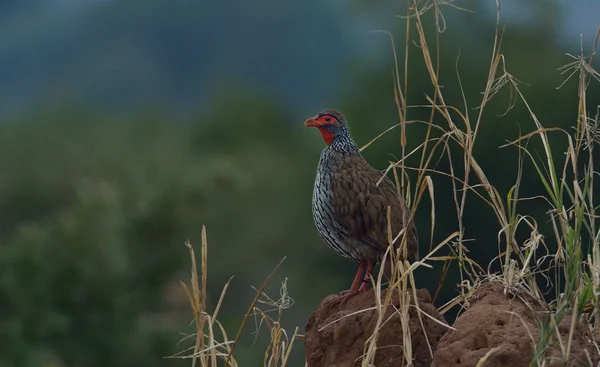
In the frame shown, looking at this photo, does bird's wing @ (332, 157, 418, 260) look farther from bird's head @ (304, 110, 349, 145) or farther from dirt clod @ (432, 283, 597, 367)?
dirt clod @ (432, 283, 597, 367)

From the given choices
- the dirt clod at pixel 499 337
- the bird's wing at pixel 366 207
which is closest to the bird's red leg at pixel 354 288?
the bird's wing at pixel 366 207

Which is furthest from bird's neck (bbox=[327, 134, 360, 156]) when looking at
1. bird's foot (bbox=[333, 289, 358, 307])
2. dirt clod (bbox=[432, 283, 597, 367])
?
dirt clod (bbox=[432, 283, 597, 367])

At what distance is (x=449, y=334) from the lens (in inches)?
166

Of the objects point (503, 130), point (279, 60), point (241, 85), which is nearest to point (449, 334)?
point (503, 130)

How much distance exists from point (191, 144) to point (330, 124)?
49546mm

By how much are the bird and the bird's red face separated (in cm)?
27

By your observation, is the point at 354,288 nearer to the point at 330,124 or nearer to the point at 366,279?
the point at 366,279

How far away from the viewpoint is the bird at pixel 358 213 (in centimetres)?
572

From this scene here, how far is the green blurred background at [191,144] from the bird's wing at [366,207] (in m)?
1.10

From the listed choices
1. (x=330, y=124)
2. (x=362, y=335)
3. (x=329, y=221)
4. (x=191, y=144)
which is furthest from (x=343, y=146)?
(x=191, y=144)

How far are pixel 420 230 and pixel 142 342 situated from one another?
25.7 ft

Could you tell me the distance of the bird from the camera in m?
5.72

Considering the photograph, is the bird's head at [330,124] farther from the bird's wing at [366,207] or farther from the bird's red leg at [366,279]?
the bird's red leg at [366,279]

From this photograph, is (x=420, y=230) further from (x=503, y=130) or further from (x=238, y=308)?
(x=238, y=308)
